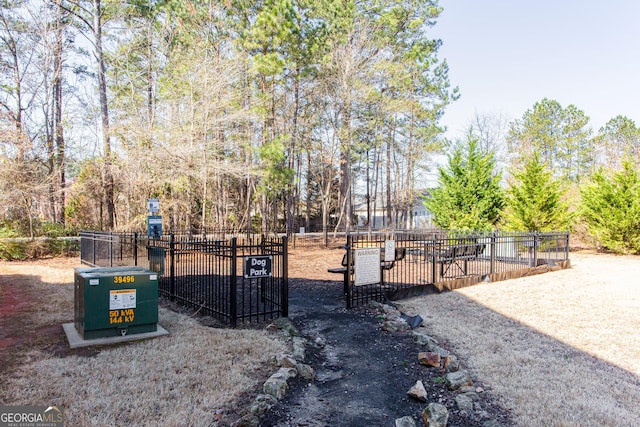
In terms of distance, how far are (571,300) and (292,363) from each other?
21.3ft

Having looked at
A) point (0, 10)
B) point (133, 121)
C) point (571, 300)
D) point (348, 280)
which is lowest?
point (571, 300)

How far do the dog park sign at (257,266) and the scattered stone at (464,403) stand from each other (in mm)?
3211

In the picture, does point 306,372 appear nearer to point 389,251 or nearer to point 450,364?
point 450,364

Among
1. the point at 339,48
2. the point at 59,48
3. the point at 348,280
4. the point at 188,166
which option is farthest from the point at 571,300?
the point at 59,48

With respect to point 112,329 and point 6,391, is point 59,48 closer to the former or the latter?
point 112,329

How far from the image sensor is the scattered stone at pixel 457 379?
151 inches

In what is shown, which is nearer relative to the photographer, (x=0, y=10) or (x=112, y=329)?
(x=112, y=329)

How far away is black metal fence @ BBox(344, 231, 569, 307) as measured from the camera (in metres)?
7.64

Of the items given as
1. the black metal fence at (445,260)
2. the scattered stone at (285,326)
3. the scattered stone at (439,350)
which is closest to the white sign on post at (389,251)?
the black metal fence at (445,260)

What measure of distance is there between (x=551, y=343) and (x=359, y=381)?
2939mm

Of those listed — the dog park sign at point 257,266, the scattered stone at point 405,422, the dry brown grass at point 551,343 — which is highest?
the dog park sign at point 257,266

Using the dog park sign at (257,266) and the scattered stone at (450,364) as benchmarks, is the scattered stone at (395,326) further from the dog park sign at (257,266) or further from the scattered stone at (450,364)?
the dog park sign at (257,266)

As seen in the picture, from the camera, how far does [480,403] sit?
354 centimetres

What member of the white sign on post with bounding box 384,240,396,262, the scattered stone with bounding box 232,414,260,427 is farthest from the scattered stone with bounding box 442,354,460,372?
the white sign on post with bounding box 384,240,396,262
